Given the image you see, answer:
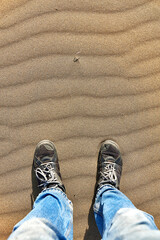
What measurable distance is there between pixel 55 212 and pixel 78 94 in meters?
0.98

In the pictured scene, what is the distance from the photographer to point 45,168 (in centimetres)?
188

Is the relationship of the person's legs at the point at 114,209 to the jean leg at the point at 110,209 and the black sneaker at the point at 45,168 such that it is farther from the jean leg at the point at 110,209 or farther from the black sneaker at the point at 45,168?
the black sneaker at the point at 45,168

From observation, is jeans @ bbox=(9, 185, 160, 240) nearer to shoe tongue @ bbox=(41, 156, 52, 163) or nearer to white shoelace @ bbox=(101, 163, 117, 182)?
white shoelace @ bbox=(101, 163, 117, 182)

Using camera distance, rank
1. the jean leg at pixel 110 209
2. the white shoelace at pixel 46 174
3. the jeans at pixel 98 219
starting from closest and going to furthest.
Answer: the jeans at pixel 98 219 < the jean leg at pixel 110 209 < the white shoelace at pixel 46 174

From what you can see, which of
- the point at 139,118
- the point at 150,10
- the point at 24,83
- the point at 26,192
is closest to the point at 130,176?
the point at 139,118

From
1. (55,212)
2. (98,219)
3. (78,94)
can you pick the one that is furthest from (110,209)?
(78,94)

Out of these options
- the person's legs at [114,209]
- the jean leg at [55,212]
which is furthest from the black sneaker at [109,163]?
the jean leg at [55,212]

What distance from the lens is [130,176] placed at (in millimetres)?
1917

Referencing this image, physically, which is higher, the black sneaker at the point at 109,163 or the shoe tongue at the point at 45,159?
the shoe tongue at the point at 45,159

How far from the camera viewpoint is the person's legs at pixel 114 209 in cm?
119

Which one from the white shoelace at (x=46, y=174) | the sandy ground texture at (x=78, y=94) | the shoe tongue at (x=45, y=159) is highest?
the sandy ground texture at (x=78, y=94)

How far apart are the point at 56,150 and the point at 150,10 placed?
1524 mm

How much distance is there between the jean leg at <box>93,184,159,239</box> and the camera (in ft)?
4.33

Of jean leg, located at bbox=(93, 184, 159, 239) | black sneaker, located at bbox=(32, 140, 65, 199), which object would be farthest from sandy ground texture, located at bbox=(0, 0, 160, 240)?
jean leg, located at bbox=(93, 184, 159, 239)
